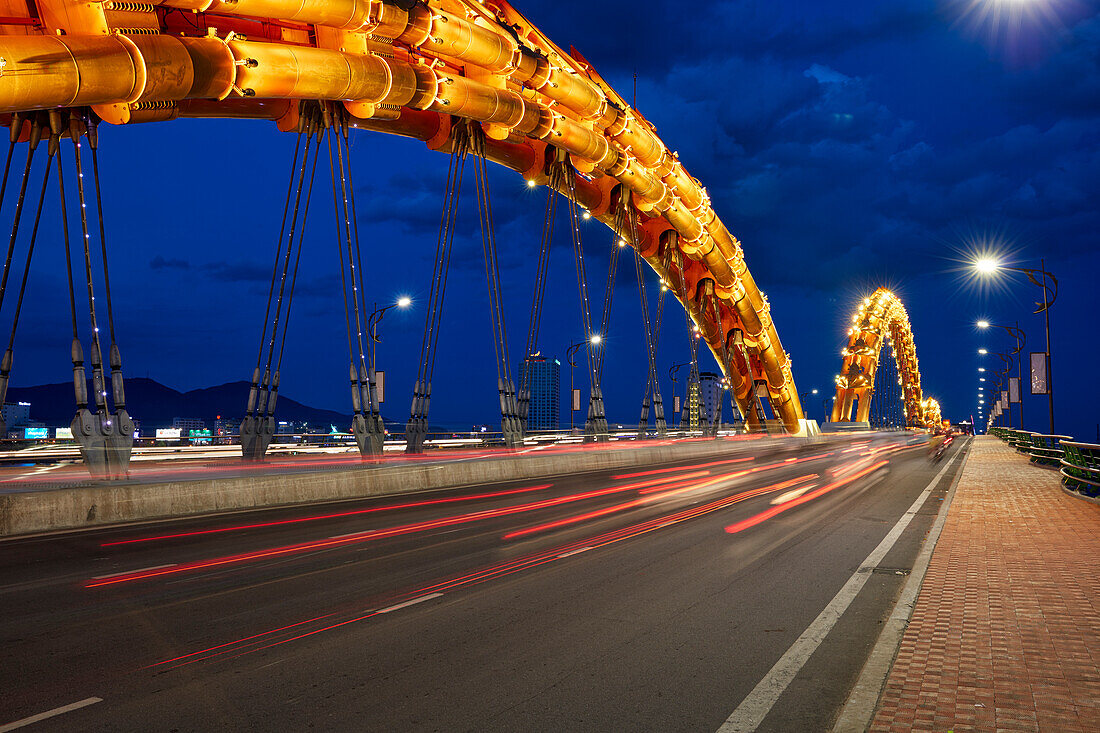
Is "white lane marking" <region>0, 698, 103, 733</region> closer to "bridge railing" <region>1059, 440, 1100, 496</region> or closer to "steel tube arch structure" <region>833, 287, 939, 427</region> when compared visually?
"bridge railing" <region>1059, 440, 1100, 496</region>

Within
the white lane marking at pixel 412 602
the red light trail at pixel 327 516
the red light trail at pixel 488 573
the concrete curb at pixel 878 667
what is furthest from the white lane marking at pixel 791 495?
the white lane marking at pixel 412 602

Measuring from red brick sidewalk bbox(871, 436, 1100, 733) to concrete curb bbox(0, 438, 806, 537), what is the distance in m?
13.4

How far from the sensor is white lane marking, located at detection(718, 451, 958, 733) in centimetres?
488

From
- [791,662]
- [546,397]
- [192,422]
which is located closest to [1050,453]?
[791,662]

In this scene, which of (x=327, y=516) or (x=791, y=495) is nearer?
(x=327, y=516)

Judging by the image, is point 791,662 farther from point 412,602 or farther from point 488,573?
point 488,573

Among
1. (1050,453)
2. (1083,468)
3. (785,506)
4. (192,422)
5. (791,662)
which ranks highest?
(192,422)

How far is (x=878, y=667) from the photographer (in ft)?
18.3

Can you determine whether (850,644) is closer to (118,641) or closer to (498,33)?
(118,641)

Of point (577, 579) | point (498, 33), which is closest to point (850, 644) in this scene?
point (577, 579)

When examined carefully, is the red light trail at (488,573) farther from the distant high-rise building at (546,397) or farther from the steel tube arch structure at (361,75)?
the distant high-rise building at (546,397)

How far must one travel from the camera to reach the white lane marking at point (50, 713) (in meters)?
4.69

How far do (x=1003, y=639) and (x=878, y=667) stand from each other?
135cm

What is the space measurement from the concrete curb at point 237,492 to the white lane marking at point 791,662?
40.6ft
